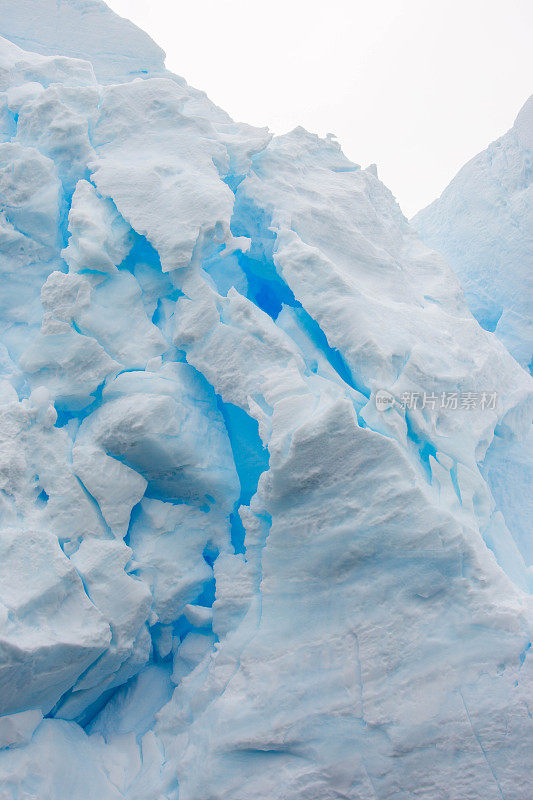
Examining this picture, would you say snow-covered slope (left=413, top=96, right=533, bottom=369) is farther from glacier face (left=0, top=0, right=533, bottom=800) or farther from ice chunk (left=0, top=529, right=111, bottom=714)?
ice chunk (left=0, top=529, right=111, bottom=714)

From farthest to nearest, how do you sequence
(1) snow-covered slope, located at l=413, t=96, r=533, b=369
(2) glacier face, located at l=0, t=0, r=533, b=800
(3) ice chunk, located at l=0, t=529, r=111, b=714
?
(1) snow-covered slope, located at l=413, t=96, r=533, b=369, (2) glacier face, located at l=0, t=0, r=533, b=800, (3) ice chunk, located at l=0, t=529, r=111, b=714

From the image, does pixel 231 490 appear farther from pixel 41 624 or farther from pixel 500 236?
pixel 500 236

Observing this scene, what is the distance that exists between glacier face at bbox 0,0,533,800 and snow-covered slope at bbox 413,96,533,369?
4.47ft

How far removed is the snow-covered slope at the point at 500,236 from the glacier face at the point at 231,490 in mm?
1363

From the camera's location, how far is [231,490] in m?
3.28

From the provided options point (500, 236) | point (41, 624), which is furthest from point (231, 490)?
point (500, 236)

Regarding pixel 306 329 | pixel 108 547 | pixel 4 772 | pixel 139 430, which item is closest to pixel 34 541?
pixel 108 547

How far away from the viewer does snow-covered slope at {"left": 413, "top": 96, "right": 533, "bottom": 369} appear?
5.23m

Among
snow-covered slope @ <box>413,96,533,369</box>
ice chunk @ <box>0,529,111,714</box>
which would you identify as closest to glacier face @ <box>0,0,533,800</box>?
ice chunk @ <box>0,529,111,714</box>

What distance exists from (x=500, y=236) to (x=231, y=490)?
380cm

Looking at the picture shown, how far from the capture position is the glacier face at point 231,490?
8.45 feet

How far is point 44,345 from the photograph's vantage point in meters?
3.15

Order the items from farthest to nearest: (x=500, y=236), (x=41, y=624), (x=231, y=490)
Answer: (x=500, y=236), (x=231, y=490), (x=41, y=624)

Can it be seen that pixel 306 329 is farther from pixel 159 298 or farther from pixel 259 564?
pixel 259 564
